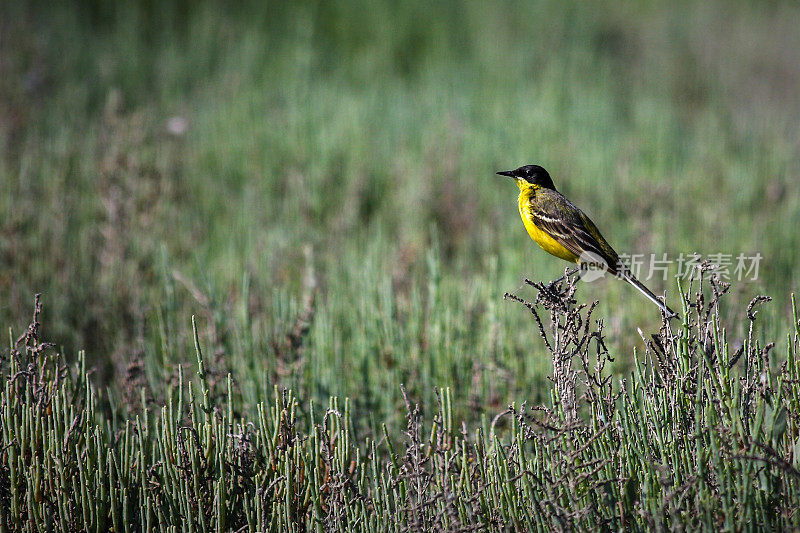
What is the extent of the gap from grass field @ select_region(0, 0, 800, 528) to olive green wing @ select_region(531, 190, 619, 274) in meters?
0.69

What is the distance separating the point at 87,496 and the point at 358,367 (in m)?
1.58

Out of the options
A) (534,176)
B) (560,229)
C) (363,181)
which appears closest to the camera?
(560,229)

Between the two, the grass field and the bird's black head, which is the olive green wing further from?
the grass field

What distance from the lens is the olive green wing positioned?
2.91m

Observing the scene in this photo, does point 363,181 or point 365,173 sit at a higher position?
point 365,173

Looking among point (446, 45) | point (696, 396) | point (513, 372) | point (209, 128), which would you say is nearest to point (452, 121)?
point (209, 128)

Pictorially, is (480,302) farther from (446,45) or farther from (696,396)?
(446,45)

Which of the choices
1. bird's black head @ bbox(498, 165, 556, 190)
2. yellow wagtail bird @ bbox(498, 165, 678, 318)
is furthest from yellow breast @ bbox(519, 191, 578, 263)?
bird's black head @ bbox(498, 165, 556, 190)

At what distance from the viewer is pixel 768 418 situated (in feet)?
7.12

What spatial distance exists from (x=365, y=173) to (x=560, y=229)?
428 centimetres

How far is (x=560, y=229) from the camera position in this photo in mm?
2908

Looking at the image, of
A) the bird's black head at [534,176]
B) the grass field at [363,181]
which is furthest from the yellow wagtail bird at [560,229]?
the grass field at [363,181]

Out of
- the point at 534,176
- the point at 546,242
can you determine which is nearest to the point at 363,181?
the point at 534,176

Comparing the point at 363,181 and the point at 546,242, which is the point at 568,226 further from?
the point at 363,181
